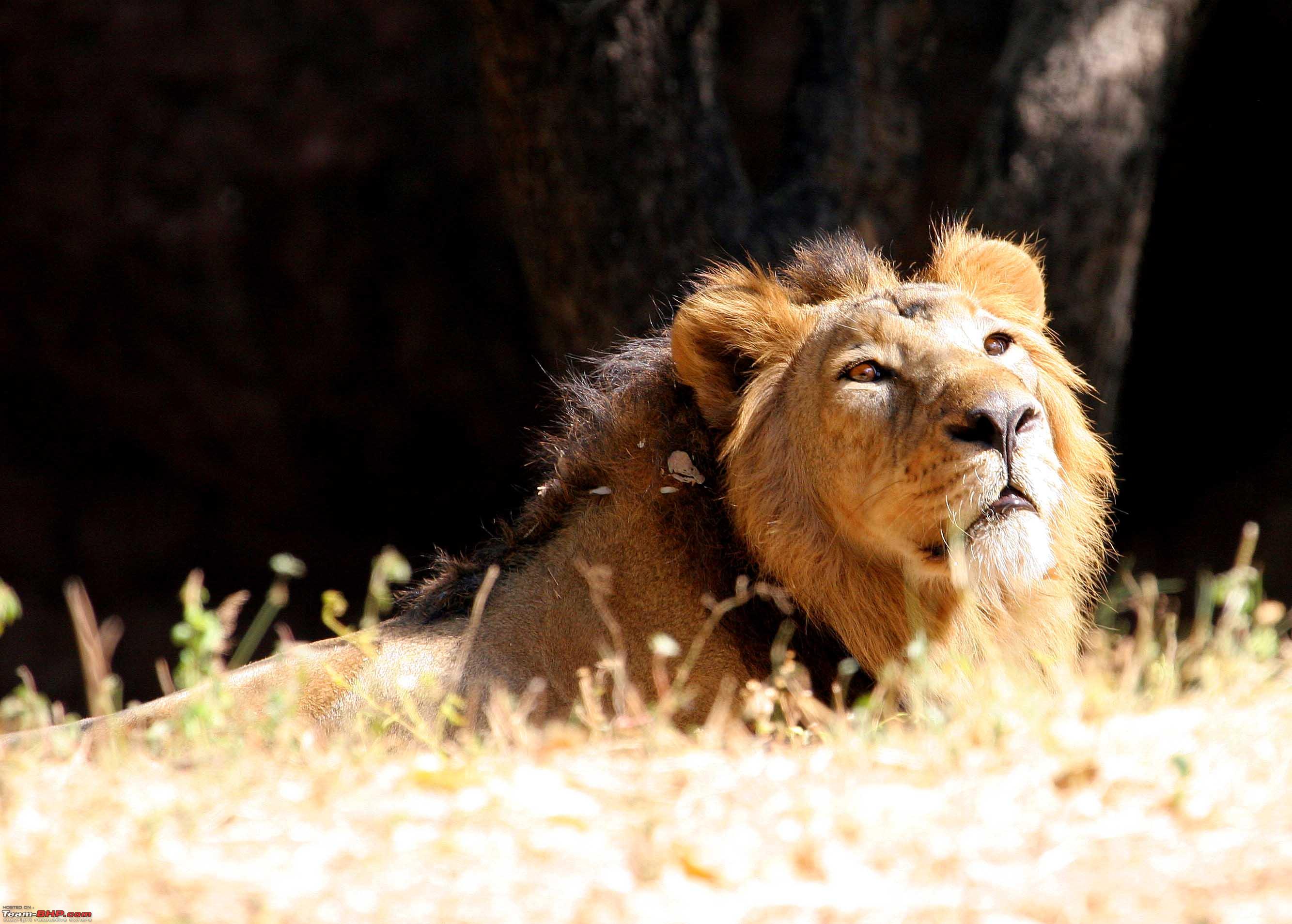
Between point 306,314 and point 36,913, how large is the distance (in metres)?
9.79

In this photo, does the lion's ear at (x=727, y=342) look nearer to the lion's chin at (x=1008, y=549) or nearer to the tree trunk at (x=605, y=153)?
the lion's chin at (x=1008, y=549)

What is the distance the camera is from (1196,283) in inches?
440

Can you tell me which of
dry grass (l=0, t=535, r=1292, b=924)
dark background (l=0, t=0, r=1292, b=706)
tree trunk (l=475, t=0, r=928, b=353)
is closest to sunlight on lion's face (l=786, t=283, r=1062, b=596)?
dry grass (l=0, t=535, r=1292, b=924)

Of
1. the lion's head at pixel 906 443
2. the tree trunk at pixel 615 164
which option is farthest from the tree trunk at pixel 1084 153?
the lion's head at pixel 906 443

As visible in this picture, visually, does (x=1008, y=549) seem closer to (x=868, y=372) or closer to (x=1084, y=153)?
(x=868, y=372)

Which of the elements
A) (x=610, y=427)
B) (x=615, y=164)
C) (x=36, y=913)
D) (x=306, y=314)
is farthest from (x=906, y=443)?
(x=306, y=314)

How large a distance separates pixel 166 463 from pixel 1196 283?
28.5 feet

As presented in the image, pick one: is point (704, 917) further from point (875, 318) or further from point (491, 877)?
Result: point (875, 318)

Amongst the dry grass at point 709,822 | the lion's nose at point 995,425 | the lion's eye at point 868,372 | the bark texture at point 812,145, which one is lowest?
the dry grass at point 709,822

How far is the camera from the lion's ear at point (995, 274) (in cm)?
495

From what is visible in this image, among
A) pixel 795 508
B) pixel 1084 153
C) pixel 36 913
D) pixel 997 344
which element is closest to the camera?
pixel 36 913

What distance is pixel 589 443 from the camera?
4.84 m

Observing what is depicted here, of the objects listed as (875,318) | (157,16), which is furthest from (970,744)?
(157,16)

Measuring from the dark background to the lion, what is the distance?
6314 millimetres
